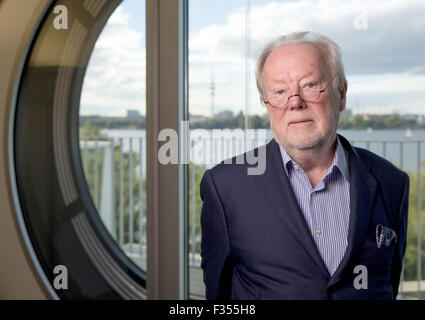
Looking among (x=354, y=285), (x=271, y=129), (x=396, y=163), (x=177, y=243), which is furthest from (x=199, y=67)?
(x=354, y=285)

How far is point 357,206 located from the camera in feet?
5.57

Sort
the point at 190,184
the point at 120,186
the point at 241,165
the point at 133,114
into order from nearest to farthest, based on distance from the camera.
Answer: the point at 241,165 < the point at 190,184 < the point at 133,114 < the point at 120,186

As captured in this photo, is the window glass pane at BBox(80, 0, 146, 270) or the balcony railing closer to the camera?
the balcony railing

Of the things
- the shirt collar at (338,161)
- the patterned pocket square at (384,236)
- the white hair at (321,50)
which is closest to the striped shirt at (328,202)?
the shirt collar at (338,161)

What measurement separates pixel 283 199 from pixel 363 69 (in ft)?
1.85

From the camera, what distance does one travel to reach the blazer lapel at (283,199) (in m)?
1.67

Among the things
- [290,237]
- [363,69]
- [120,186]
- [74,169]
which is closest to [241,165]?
[290,237]

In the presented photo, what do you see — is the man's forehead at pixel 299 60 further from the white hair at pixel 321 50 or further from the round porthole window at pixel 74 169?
the round porthole window at pixel 74 169

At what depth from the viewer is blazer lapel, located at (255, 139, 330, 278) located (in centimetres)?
167

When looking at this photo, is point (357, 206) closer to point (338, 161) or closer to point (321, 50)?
point (338, 161)

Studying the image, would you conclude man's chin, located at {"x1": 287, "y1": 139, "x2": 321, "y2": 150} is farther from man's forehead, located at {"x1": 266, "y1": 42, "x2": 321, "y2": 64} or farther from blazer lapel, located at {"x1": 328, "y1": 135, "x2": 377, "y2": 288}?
man's forehead, located at {"x1": 266, "y1": 42, "x2": 321, "y2": 64}

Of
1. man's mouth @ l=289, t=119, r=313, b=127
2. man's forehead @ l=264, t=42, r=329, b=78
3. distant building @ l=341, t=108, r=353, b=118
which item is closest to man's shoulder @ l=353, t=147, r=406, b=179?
distant building @ l=341, t=108, r=353, b=118

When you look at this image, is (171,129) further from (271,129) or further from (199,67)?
(271,129)

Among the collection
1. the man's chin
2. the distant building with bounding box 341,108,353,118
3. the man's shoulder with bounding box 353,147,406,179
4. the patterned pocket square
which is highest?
the distant building with bounding box 341,108,353,118
